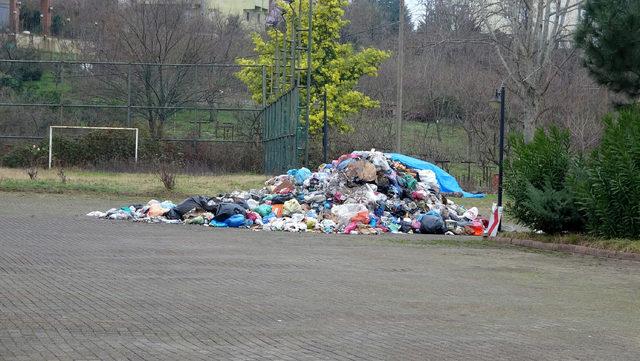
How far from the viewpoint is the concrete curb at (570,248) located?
18.2 m

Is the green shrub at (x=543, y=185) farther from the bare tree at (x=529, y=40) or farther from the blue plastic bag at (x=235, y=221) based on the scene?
the bare tree at (x=529, y=40)

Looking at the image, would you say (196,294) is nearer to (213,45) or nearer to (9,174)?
(9,174)

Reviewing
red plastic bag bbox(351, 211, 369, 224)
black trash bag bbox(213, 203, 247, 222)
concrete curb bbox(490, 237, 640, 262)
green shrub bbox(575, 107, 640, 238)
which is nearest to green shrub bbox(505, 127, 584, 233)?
concrete curb bbox(490, 237, 640, 262)

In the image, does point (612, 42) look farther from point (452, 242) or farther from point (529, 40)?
point (529, 40)

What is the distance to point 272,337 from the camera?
9273mm

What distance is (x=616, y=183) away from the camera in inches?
746

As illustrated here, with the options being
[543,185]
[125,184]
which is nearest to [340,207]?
[543,185]

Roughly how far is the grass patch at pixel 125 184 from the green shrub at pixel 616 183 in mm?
16583

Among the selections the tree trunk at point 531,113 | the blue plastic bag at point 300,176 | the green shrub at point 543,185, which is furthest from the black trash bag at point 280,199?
the tree trunk at point 531,113

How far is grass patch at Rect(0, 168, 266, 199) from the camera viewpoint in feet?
109

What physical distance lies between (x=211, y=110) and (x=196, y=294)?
3490 centimetres

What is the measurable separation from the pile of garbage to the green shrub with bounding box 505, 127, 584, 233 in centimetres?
324

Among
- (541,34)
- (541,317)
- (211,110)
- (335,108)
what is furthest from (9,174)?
(541,317)

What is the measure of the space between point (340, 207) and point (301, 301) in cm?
1346
